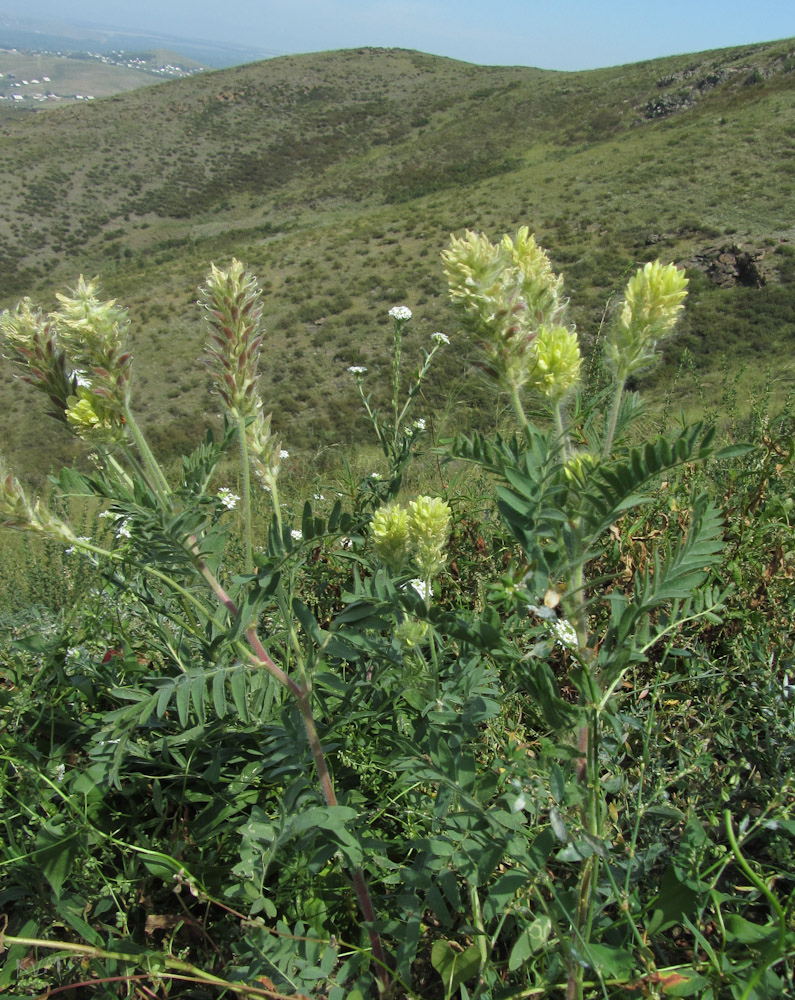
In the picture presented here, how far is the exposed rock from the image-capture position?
1778 centimetres

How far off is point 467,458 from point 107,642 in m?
1.52

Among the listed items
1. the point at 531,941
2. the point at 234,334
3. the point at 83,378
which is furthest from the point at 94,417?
the point at 531,941

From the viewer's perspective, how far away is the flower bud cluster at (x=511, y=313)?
1005 millimetres

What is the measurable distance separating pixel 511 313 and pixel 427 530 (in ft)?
1.47

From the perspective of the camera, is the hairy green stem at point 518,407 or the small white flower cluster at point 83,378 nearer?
the hairy green stem at point 518,407

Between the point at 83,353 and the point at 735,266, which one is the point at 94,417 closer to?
the point at 83,353

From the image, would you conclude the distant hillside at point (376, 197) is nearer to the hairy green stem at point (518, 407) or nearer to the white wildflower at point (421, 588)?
the hairy green stem at point (518, 407)

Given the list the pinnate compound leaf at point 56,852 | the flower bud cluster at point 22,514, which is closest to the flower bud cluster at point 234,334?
the flower bud cluster at point 22,514

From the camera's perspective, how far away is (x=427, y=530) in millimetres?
1228

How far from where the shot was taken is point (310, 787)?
1.25 m

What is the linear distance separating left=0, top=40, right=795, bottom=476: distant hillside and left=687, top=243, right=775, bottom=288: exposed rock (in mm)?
68

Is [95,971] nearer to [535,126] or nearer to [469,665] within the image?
[469,665]

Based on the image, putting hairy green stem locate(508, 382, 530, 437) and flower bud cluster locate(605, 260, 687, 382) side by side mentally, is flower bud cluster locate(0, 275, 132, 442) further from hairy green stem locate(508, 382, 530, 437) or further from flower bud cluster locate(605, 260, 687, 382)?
flower bud cluster locate(605, 260, 687, 382)

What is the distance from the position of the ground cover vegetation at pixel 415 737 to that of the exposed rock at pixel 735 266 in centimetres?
1976
